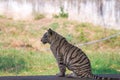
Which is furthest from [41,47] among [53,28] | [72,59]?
[72,59]

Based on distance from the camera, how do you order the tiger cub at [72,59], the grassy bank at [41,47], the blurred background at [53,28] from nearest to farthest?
the tiger cub at [72,59]
the grassy bank at [41,47]
the blurred background at [53,28]

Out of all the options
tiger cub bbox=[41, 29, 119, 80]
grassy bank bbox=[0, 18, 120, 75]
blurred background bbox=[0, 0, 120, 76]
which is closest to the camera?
tiger cub bbox=[41, 29, 119, 80]

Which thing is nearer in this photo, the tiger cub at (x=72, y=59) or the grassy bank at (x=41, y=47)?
the tiger cub at (x=72, y=59)

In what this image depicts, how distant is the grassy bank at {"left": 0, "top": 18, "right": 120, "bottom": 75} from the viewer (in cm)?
1332

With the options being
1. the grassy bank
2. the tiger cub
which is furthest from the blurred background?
the tiger cub

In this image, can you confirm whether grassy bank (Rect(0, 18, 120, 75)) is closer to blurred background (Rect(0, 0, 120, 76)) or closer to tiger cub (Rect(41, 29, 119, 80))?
blurred background (Rect(0, 0, 120, 76))

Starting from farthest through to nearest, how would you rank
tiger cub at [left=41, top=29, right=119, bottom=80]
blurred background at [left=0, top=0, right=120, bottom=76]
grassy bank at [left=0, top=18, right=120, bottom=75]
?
1. blurred background at [left=0, top=0, right=120, bottom=76]
2. grassy bank at [left=0, top=18, right=120, bottom=75]
3. tiger cub at [left=41, top=29, right=119, bottom=80]

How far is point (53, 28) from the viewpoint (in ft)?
63.6

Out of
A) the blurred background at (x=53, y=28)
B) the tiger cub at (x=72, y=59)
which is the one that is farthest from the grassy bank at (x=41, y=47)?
the tiger cub at (x=72, y=59)

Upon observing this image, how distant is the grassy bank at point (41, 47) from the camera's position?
43.7ft

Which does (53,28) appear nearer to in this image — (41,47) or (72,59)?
(41,47)

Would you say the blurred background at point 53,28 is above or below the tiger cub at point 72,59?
Result: below

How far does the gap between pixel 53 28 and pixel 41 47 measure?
242 cm

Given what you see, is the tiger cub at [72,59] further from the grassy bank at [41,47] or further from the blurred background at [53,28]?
the blurred background at [53,28]
